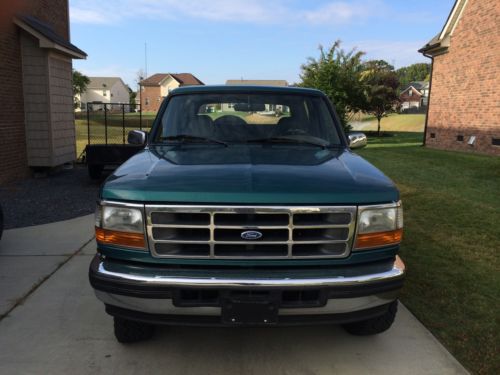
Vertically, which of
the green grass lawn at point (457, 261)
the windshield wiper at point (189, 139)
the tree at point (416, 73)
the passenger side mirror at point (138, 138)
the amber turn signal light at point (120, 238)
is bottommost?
the green grass lawn at point (457, 261)

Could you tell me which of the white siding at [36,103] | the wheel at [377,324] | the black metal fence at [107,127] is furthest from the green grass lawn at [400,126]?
the wheel at [377,324]

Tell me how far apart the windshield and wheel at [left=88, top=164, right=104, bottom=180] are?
6428 mm

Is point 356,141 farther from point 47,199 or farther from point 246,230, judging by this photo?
point 47,199

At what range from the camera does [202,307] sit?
2.56m

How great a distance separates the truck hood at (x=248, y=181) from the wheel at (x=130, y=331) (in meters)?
0.94

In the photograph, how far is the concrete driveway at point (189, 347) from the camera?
3.00m

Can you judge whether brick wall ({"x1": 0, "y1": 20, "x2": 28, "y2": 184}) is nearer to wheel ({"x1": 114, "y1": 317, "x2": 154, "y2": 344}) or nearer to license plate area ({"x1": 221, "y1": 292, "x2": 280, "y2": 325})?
wheel ({"x1": 114, "y1": 317, "x2": 154, "y2": 344})

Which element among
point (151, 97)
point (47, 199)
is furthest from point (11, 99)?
point (151, 97)

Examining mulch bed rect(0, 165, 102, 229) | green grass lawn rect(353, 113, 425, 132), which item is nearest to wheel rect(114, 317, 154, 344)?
mulch bed rect(0, 165, 102, 229)

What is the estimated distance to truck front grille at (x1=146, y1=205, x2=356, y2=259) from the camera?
2570 millimetres

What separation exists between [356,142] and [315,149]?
0.85m

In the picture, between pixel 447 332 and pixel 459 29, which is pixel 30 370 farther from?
pixel 459 29

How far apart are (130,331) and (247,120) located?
1.98 metres

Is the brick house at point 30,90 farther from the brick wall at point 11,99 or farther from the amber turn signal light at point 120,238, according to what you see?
the amber turn signal light at point 120,238
